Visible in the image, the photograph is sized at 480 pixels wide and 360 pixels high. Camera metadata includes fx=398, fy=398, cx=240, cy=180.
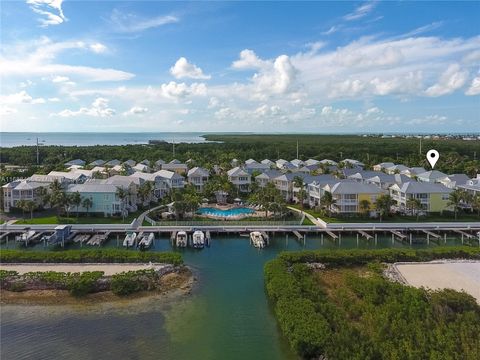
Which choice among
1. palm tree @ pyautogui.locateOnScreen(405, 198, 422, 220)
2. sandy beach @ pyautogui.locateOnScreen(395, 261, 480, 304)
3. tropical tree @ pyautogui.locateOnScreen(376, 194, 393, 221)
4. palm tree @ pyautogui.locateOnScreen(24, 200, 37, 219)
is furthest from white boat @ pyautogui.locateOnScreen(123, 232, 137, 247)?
palm tree @ pyautogui.locateOnScreen(405, 198, 422, 220)

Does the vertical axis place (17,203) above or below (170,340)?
above

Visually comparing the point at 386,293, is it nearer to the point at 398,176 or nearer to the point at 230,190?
the point at 230,190

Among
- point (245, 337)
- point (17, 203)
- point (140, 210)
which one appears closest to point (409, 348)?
point (245, 337)

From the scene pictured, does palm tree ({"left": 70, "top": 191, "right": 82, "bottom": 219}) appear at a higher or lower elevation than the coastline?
higher

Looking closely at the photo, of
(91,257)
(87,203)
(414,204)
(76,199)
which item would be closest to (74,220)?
(76,199)

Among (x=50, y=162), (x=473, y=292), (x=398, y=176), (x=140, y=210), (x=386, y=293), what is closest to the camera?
(x=386, y=293)

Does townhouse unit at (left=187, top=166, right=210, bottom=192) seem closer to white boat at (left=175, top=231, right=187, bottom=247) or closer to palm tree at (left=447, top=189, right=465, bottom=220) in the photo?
white boat at (left=175, top=231, right=187, bottom=247)
